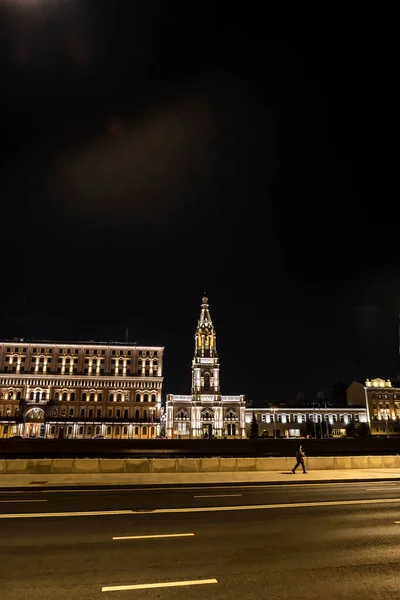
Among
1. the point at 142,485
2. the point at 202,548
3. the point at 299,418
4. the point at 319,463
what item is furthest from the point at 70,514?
the point at 299,418

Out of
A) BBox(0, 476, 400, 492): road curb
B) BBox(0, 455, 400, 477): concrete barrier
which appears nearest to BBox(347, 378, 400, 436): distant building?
BBox(0, 455, 400, 477): concrete barrier

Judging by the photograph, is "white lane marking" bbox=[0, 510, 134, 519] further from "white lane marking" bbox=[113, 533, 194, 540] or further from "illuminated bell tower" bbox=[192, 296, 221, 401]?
"illuminated bell tower" bbox=[192, 296, 221, 401]

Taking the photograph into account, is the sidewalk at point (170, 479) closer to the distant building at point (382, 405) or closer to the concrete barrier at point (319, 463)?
the concrete barrier at point (319, 463)

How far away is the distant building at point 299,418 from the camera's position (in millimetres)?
132875

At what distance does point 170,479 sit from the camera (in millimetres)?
23031

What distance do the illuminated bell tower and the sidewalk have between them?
11146 cm

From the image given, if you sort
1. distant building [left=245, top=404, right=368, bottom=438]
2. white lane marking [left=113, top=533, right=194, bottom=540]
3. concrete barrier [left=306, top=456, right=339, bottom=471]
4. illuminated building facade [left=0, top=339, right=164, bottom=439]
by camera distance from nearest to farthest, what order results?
1. white lane marking [left=113, top=533, right=194, bottom=540]
2. concrete barrier [left=306, top=456, right=339, bottom=471]
3. illuminated building facade [left=0, top=339, right=164, bottom=439]
4. distant building [left=245, top=404, right=368, bottom=438]

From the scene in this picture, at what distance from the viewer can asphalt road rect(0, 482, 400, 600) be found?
749cm

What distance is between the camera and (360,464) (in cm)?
2956

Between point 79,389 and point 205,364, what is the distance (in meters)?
39.9

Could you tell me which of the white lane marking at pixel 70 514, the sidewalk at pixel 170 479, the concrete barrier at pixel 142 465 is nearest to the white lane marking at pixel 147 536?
the white lane marking at pixel 70 514

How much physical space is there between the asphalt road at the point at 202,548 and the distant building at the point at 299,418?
4794 inches

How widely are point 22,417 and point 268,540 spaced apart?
117 meters

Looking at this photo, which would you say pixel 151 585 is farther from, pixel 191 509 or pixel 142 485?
pixel 142 485
